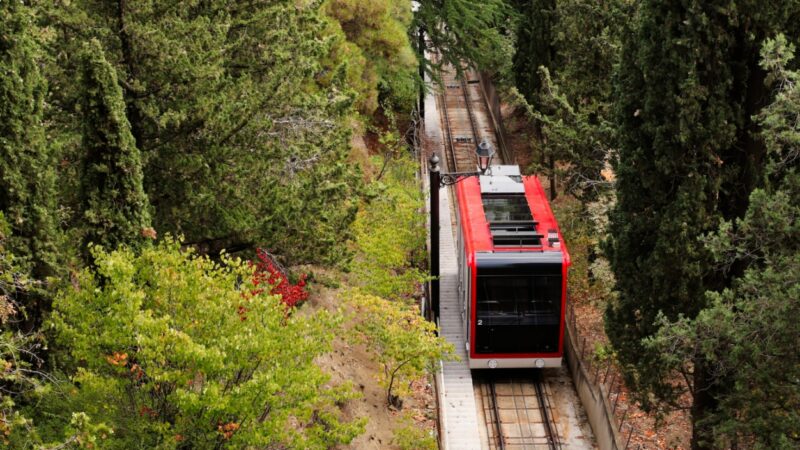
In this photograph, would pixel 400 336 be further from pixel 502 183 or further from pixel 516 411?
pixel 502 183

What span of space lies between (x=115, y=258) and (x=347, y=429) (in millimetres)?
Answer: 4780

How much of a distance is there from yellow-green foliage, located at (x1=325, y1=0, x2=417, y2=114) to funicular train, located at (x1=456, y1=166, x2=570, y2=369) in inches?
395

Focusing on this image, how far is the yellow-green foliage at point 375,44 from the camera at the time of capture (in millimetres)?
31078

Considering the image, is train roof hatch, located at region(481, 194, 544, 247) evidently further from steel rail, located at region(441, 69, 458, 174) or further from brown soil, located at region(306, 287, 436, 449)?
steel rail, located at region(441, 69, 458, 174)

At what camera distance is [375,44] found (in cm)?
3347

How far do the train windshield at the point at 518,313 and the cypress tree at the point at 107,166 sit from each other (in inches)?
418

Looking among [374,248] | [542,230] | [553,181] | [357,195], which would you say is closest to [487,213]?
[542,230]

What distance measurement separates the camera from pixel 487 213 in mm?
24500

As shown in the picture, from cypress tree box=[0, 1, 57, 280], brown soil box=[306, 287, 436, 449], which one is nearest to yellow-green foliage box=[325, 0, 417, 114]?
brown soil box=[306, 287, 436, 449]

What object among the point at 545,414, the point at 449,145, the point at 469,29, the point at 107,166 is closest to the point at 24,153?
the point at 107,166

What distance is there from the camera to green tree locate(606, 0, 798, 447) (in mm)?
15281

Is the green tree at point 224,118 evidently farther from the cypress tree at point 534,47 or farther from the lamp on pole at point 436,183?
the cypress tree at point 534,47

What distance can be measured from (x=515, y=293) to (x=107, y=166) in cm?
1194

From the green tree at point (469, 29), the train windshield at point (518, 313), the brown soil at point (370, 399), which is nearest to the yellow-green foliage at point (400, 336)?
the brown soil at point (370, 399)
